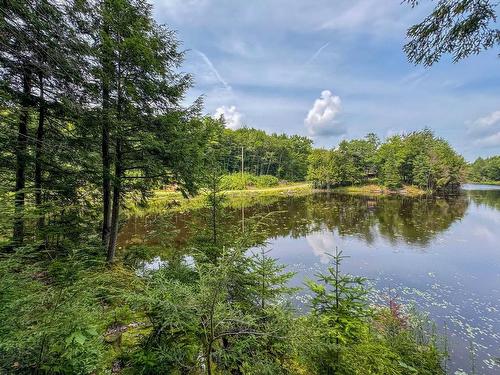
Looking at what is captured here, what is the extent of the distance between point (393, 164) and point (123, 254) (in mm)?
47809

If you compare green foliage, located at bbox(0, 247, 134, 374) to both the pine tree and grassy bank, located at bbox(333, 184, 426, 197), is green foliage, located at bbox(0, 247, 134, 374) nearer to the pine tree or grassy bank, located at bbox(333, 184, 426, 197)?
the pine tree

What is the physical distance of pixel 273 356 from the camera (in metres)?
2.93

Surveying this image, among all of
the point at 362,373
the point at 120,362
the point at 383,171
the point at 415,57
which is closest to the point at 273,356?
the point at 362,373

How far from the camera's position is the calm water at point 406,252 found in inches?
245

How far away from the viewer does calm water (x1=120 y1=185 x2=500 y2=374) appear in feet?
20.4

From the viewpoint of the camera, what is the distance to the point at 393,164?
149 feet

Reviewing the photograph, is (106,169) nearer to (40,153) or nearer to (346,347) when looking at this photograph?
(40,153)

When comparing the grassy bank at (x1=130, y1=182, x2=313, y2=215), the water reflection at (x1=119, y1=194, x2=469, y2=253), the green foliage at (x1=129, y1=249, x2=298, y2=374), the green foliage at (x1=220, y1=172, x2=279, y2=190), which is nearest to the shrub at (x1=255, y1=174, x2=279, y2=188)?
the green foliage at (x1=220, y1=172, x2=279, y2=190)

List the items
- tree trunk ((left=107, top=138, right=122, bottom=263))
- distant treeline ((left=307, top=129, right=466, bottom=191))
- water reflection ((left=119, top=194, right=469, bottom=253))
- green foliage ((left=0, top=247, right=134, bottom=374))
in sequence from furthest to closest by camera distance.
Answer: distant treeline ((left=307, top=129, right=466, bottom=191)) → water reflection ((left=119, top=194, right=469, bottom=253)) → tree trunk ((left=107, top=138, right=122, bottom=263)) → green foliage ((left=0, top=247, right=134, bottom=374))

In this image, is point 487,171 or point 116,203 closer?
point 116,203

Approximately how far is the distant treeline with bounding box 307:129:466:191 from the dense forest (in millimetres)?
43834

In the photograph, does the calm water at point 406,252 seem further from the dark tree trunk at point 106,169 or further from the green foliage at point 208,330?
the green foliage at point 208,330

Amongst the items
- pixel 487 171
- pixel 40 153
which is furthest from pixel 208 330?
pixel 487 171

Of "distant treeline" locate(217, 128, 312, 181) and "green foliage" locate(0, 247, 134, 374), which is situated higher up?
"distant treeline" locate(217, 128, 312, 181)
